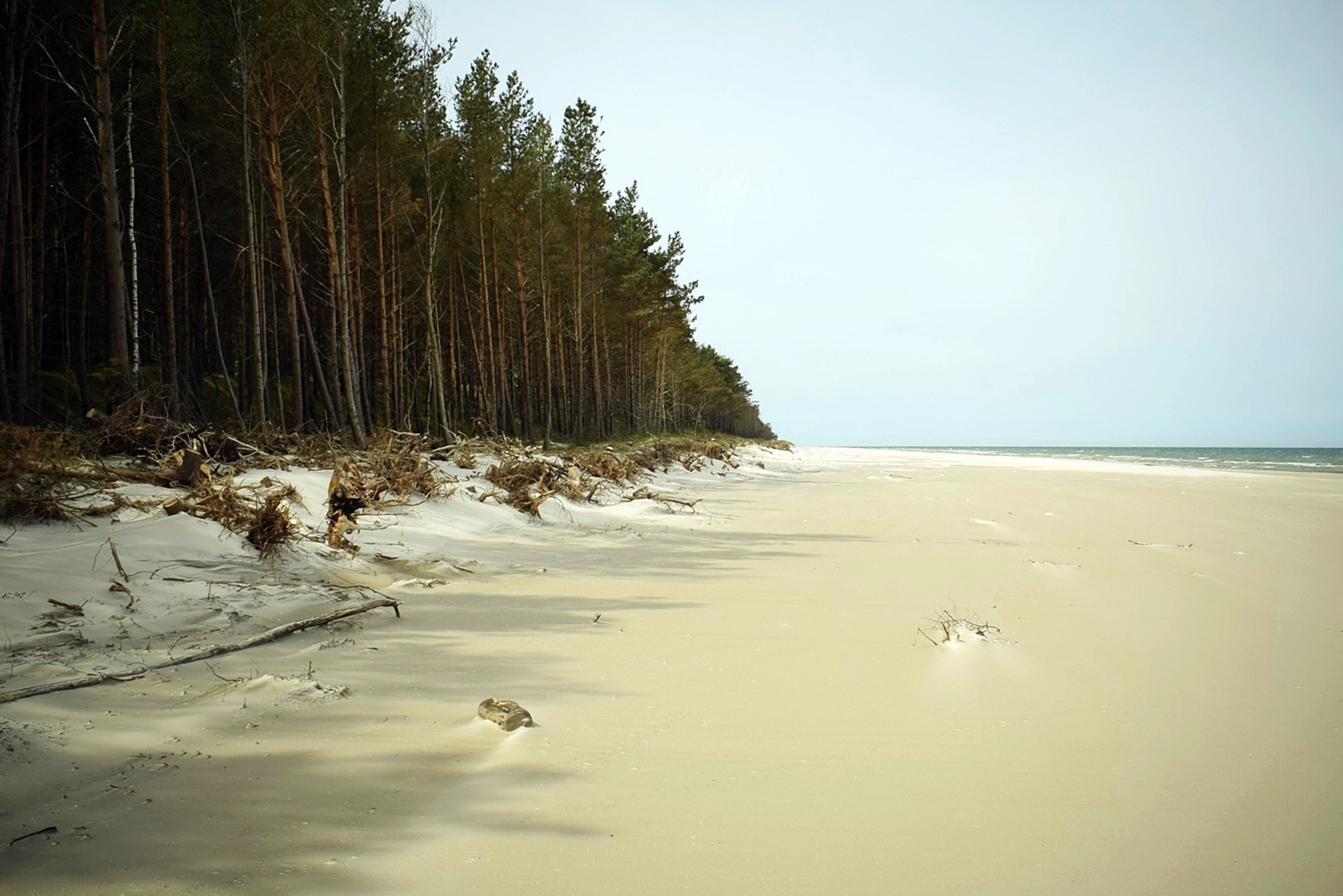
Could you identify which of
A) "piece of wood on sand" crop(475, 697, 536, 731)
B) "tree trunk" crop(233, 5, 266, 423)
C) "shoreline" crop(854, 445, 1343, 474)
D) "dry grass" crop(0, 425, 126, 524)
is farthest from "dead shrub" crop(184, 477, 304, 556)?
"shoreline" crop(854, 445, 1343, 474)

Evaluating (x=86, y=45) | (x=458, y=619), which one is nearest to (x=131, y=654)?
(x=458, y=619)

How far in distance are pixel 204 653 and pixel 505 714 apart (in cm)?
131

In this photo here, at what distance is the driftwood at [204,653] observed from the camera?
2107mm

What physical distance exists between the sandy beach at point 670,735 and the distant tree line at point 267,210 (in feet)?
23.0

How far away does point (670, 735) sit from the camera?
86.4 inches

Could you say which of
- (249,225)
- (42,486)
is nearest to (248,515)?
(42,486)

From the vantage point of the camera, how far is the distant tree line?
41.5 feet

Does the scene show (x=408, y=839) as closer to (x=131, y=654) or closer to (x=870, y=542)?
(x=131, y=654)

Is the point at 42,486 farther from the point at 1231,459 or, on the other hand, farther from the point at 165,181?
the point at 1231,459

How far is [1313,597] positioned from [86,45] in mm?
20215

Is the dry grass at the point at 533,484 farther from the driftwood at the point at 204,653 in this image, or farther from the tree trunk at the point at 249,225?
the tree trunk at the point at 249,225

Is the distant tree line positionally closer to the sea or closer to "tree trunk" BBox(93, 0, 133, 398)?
"tree trunk" BBox(93, 0, 133, 398)

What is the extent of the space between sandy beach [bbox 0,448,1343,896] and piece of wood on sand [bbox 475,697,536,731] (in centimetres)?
4

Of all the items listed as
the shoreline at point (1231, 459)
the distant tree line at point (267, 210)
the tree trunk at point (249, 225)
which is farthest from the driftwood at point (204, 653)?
the shoreline at point (1231, 459)
